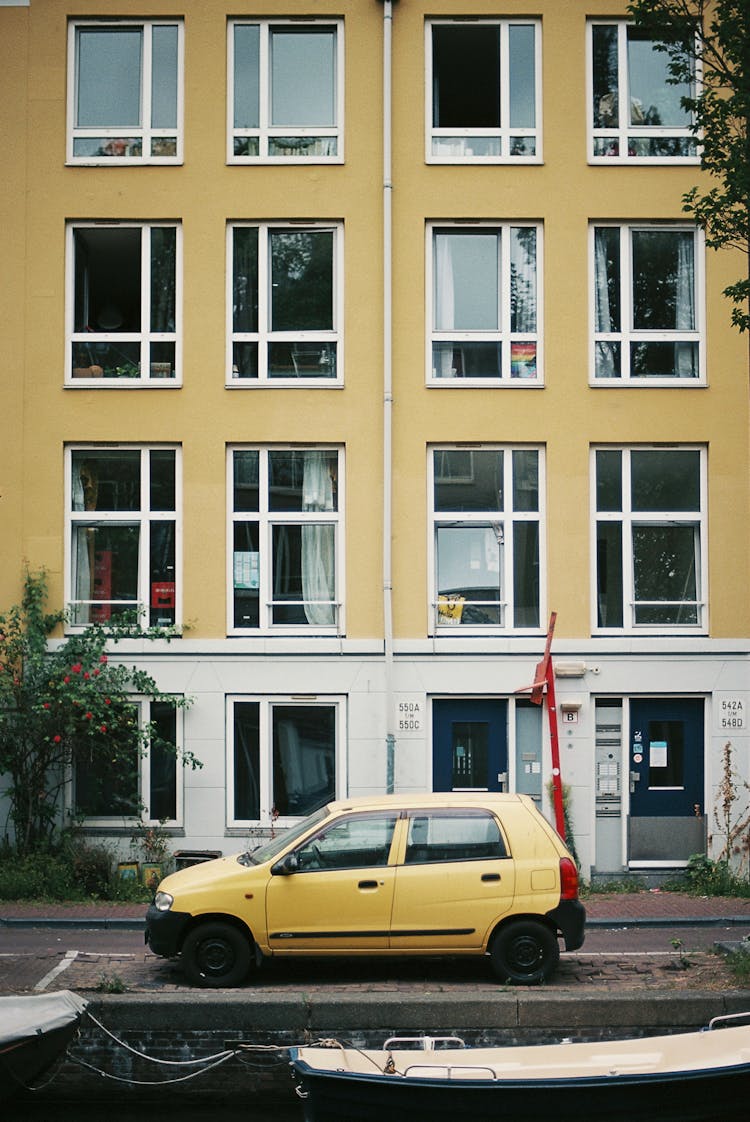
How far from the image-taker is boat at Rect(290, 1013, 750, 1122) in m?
10.2

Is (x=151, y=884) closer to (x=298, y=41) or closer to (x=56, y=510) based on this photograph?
(x=56, y=510)

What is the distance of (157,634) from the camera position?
19688 mm

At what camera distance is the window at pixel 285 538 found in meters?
20.2

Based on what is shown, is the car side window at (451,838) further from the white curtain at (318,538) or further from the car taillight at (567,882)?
the white curtain at (318,538)

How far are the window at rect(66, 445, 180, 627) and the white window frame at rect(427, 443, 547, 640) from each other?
3.83 meters

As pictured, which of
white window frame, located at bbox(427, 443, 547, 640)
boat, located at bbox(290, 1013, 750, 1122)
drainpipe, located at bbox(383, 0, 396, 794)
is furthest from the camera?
white window frame, located at bbox(427, 443, 547, 640)

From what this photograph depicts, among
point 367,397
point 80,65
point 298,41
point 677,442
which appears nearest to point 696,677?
point 677,442

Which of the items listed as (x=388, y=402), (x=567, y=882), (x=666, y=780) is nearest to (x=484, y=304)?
(x=388, y=402)

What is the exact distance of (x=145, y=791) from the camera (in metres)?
19.8

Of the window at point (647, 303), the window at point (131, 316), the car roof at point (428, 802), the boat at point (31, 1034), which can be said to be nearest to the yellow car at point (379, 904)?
the car roof at point (428, 802)

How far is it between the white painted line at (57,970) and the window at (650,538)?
9403 mm

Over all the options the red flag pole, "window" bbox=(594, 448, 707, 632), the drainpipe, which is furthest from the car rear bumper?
"window" bbox=(594, 448, 707, 632)

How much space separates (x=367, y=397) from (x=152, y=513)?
3653 mm

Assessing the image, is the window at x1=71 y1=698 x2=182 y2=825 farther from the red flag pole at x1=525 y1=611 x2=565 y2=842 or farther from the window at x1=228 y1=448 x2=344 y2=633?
the red flag pole at x1=525 y1=611 x2=565 y2=842
